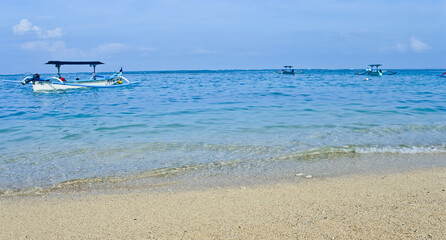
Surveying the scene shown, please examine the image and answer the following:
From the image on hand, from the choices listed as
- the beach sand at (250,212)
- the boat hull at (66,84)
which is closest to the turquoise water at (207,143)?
the beach sand at (250,212)

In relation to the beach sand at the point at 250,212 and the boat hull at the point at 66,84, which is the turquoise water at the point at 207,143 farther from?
the boat hull at the point at 66,84

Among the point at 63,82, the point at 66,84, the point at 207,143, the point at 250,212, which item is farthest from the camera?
the point at 66,84

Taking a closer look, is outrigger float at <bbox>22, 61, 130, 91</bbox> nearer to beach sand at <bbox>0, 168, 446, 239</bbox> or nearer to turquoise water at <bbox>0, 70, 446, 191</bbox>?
turquoise water at <bbox>0, 70, 446, 191</bbox>

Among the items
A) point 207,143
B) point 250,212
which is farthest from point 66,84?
point 250,212

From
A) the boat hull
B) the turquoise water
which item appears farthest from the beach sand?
the boat hull

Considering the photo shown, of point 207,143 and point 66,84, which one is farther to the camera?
point 66,84

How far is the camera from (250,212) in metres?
4.71

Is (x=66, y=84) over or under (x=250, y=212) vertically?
over

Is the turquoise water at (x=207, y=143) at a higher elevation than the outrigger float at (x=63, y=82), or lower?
lower

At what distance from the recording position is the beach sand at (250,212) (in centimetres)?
407

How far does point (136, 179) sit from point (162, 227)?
2.44 metres

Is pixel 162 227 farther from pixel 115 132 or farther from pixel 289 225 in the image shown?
pixel 115 132

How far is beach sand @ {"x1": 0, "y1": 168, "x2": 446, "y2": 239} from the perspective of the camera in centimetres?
407

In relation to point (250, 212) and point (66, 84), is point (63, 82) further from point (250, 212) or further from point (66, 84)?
point (250, 212)
